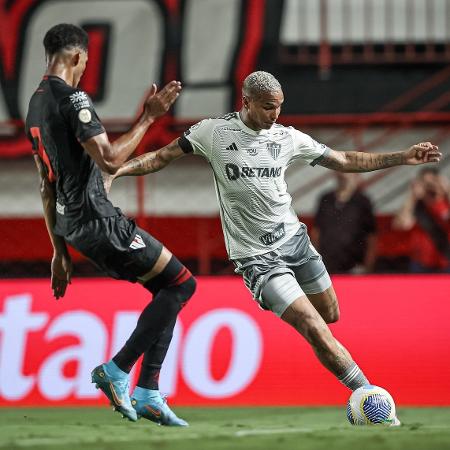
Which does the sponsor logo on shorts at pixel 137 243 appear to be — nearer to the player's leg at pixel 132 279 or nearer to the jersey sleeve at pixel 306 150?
the player's leg at pixel 132 279

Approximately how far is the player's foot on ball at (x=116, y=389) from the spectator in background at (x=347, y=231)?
463 centimetres

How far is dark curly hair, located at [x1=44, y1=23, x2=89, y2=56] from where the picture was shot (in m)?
7.47

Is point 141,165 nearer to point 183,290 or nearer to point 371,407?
point 183,290

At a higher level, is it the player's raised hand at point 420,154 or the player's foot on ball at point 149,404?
the player's raised hand at point 420,154

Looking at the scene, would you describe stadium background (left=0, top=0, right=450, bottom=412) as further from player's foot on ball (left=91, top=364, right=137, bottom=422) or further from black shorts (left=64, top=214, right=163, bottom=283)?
black shorts (left=64, top=214, right=163, bottom=283)

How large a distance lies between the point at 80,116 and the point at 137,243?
930 mm

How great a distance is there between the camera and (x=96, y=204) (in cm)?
755

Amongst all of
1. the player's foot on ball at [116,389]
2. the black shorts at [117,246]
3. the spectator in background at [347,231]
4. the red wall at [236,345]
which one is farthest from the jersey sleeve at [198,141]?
the spectator in background at [347,231]

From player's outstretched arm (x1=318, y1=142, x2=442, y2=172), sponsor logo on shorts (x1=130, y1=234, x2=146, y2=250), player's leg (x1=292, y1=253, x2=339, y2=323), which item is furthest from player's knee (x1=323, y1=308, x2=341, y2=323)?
sponsor logo on shorts (x1=130, y1=234, x2=146, y2=250)

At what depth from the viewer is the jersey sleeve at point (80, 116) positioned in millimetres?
7184

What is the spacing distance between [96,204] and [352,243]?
4.99 m

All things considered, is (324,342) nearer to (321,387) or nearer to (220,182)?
(220,182)

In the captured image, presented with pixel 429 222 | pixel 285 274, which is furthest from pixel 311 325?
pixel 429 222

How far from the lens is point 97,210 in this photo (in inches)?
297
